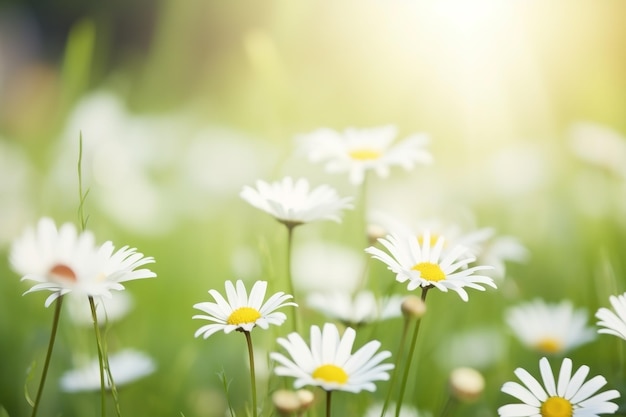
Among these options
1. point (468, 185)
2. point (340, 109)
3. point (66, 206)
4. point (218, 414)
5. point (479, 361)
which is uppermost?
point (340, 109)

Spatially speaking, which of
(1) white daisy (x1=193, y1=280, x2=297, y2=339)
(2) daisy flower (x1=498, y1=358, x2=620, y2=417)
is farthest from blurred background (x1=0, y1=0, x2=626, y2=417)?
(2) daisy flower (x1=498, y1=358, x2=620, y2=417)

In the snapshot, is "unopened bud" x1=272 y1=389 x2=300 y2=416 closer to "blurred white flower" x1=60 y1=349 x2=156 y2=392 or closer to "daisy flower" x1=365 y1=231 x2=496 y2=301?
"daisy flower" x1=365 y1=231 x2=496 y2=301

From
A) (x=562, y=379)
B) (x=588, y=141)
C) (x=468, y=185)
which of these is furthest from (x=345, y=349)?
→ (x=468, y=185)

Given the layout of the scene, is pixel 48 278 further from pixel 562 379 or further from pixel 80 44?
pixel 80 44

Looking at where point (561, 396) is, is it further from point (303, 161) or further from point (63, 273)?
point (303, 161)

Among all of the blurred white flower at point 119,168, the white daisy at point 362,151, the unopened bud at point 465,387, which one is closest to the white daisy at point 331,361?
the unopened bud at point 465,387

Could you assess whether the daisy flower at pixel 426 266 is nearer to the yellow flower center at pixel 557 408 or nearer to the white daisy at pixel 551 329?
the yellow flower center at pixel 557 408

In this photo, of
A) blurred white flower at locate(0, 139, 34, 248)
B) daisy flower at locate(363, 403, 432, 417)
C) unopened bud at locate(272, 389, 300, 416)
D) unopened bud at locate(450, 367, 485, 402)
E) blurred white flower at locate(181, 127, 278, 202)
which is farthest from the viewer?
blurred white flower at locate(181, 127, 278, 202)
